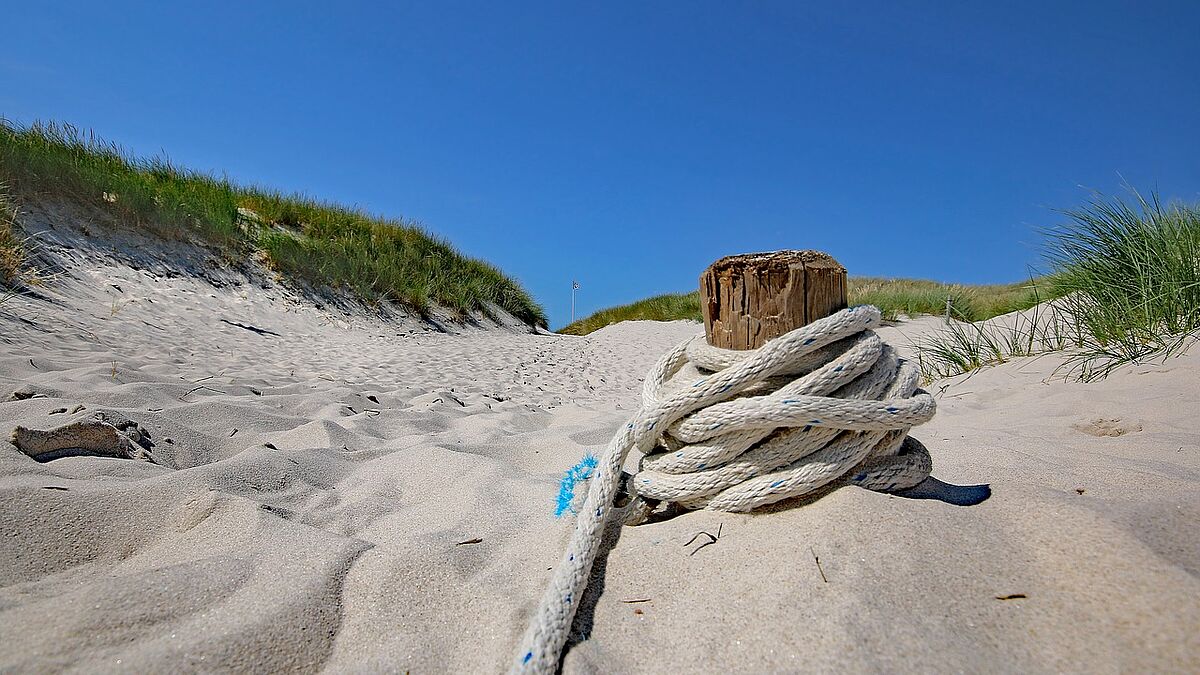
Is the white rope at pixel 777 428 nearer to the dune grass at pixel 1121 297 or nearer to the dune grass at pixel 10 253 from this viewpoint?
the dune grass at pixel 1121 297

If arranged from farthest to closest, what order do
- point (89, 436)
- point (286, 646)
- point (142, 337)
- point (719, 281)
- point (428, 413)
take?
point (142, 337) < point (428, 413) < point (89, 436) < point (719, 281) < point (286, 646)

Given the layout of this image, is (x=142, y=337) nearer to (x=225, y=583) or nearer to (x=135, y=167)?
(x=225, y=583)

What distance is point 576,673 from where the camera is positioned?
3.64 feet

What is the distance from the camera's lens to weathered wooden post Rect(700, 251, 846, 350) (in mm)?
1586

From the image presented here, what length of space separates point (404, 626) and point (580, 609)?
15.5 inches

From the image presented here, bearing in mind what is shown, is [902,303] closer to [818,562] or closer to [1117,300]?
[1117,300]

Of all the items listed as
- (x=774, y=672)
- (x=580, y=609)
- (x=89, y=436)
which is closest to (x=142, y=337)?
(x=89, y=436)

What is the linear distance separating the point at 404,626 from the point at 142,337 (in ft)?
17.7

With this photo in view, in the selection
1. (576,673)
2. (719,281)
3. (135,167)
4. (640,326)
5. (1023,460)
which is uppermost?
(135,167)

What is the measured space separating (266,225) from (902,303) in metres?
11.6

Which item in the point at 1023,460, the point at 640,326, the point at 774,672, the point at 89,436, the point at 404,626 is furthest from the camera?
the point at 640,326

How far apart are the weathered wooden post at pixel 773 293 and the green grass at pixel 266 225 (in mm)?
8421

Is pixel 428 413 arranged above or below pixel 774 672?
above

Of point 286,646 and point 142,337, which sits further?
point 142,337
